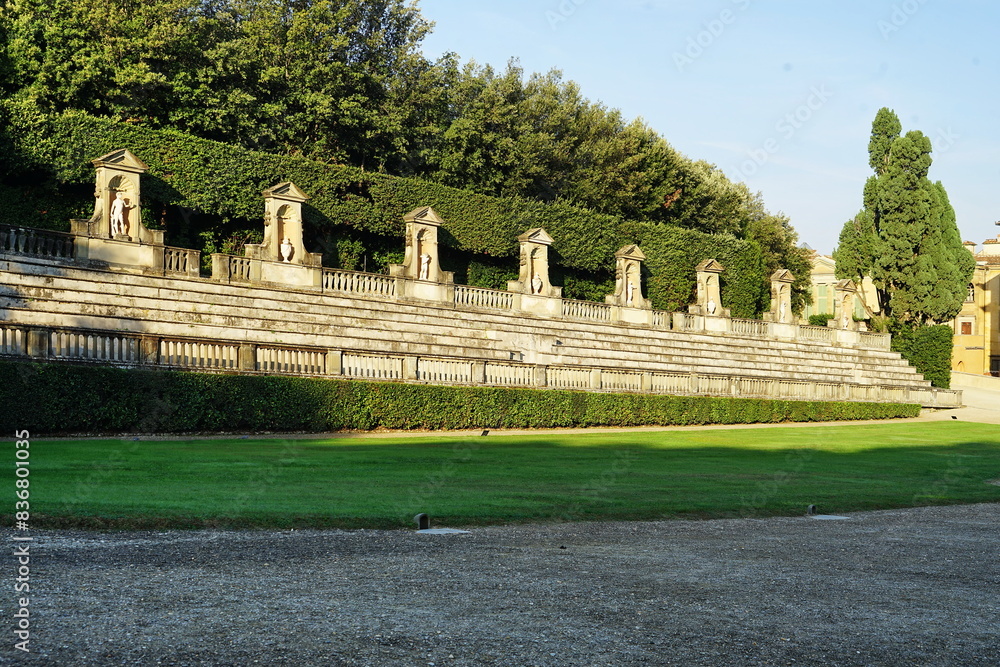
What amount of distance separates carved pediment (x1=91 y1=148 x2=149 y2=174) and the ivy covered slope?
3.44 meters

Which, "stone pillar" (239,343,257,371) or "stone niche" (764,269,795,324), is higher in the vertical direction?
"stone niche" (764,269,795,324)

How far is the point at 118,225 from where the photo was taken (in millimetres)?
33812

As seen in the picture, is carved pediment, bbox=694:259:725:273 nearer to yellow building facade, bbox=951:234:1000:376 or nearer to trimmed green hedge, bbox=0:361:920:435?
trimmed green hedge, bbox=0:361:920:435

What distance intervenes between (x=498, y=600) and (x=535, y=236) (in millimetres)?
41239

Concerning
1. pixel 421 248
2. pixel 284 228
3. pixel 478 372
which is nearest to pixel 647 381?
pixel 478 372

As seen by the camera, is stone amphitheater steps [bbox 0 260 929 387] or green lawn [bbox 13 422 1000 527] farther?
stone amphitheater steps [bbox 0 260 929 387]

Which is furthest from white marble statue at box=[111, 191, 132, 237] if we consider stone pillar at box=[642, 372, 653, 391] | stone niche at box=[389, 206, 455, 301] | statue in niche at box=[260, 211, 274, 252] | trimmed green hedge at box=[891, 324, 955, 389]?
trimmed green hedge at box=[891, 324, 955, 389]

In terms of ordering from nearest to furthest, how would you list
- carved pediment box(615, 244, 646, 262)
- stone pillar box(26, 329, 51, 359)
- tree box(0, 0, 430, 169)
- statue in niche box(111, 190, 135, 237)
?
stone pillar box(26, 329, 51, 359), statue in niche box(111, 190, 135, 237), tree box(0, 0, 430, 169), carved pediment box(615, 244, 646, 262)

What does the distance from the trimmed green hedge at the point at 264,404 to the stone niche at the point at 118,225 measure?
10651 mm

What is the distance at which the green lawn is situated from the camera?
37.4 ft

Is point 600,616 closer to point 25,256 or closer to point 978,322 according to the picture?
point 25,256

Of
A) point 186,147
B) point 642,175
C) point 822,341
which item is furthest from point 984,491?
point 642,175

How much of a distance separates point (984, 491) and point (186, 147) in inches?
1312

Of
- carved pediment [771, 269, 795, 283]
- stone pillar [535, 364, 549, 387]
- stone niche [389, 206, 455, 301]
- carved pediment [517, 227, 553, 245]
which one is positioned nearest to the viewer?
stone pillar [535, 364, 549, 387]
